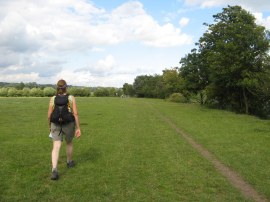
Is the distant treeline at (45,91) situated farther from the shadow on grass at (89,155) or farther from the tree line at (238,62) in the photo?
the shadow on grass at (89,155)

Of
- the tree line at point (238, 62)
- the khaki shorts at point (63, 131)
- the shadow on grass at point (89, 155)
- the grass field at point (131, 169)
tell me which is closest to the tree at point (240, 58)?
the tree line at point (238, 62)

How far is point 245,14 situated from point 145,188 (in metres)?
37.9

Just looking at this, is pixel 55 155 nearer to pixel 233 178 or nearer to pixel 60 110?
pixel 60 110

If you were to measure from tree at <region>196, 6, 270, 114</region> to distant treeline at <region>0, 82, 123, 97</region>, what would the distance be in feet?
230

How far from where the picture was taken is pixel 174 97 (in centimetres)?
8525

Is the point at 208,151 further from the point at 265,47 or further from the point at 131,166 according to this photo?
the point at 265,47

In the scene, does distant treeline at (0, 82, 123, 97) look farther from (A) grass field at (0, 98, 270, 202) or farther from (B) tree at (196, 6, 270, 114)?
(A) grass field at (0, 98, 270, 202)

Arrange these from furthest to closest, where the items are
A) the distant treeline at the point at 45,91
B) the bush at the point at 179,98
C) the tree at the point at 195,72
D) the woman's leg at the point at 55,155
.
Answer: the distant treeline at the point at 45,91 < the bush at the point at 179,98 < the tree at the point at 195,72 < the woman's leg at the point at 55,155

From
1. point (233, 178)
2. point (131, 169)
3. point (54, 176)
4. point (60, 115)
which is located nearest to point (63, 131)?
point (60, 115)

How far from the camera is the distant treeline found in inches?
4627

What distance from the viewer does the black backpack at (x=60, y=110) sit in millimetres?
10078

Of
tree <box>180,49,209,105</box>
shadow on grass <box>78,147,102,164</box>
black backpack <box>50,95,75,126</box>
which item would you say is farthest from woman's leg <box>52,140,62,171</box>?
tree <box>180,49,209,105</box>

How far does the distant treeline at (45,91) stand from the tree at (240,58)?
70196mm

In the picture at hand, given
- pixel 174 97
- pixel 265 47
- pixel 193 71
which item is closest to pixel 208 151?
pixel 265 47
